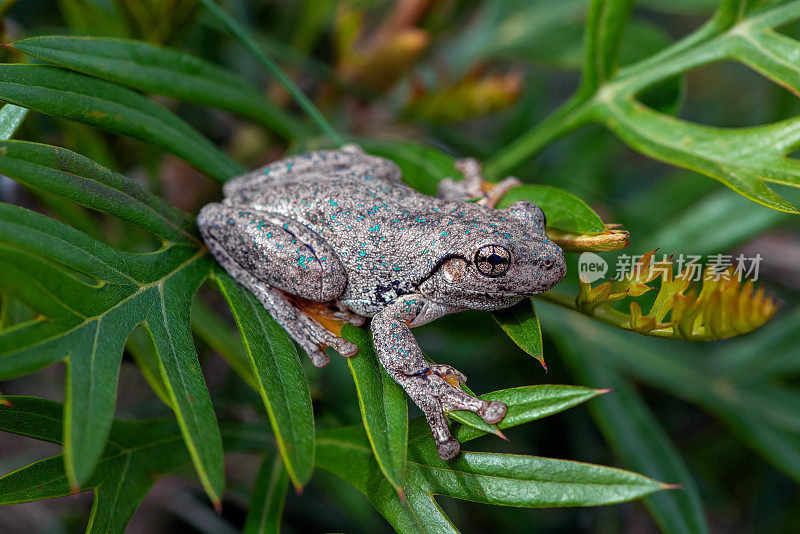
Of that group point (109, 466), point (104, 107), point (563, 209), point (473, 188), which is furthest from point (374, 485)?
point (104, 107)

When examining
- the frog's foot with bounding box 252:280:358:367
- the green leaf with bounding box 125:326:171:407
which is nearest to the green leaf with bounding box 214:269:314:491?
the frog's foot with bounding box 252:280:358:367

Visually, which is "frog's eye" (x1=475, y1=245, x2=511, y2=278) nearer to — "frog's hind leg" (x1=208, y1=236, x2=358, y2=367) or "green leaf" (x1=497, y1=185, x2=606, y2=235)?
"green leaf" (x1=497, y1=185, x2=606, y2=235)

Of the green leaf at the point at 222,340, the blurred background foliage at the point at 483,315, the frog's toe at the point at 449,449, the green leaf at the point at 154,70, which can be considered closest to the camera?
the frog's toe at the point at 449,449

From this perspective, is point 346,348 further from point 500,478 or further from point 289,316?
point 500,478

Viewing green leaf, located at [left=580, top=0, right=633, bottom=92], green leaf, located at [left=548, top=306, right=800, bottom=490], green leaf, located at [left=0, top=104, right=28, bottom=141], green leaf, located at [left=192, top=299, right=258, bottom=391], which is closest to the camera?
green leaf, located at [left=0, top=104, right=28, bottom=141]

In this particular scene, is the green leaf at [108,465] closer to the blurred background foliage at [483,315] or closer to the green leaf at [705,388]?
the blurred background foliage at [483,315]

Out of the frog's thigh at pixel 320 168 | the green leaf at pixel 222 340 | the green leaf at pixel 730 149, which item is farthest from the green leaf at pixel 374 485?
the green leaf at pixel 730 149

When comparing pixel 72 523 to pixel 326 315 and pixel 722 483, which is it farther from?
pixel 722 483
